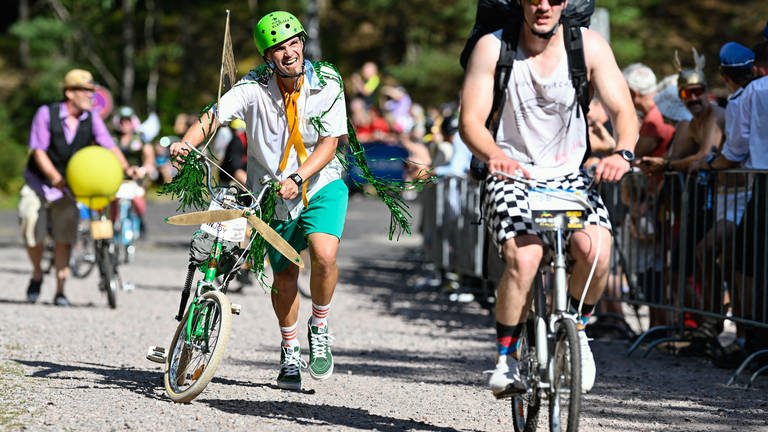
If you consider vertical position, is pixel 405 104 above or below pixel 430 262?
above

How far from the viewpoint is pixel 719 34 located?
40.3 meters

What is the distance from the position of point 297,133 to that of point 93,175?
16.3 feet

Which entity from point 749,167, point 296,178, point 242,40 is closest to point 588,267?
point 296,178

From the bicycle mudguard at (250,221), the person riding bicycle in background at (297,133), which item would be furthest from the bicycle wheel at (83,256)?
the bicycle mudguard at (250,221)

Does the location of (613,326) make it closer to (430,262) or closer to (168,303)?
(168,303)

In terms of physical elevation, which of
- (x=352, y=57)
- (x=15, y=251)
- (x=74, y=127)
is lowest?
(x=15, y=251)

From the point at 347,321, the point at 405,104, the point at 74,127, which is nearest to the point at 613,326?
the point at 347,321

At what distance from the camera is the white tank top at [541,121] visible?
591cm

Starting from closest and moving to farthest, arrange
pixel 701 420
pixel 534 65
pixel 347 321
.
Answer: pixel 534 65, pixel 701 420, pixel 347 321

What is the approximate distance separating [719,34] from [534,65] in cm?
3572

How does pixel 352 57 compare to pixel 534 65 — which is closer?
pixel 534 65

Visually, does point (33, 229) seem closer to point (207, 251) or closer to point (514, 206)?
point (207, 251)

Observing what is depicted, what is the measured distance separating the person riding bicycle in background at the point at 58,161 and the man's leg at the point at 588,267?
6832mm

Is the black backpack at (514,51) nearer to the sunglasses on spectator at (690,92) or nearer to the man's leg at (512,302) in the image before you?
the man's leg at (512,302)
